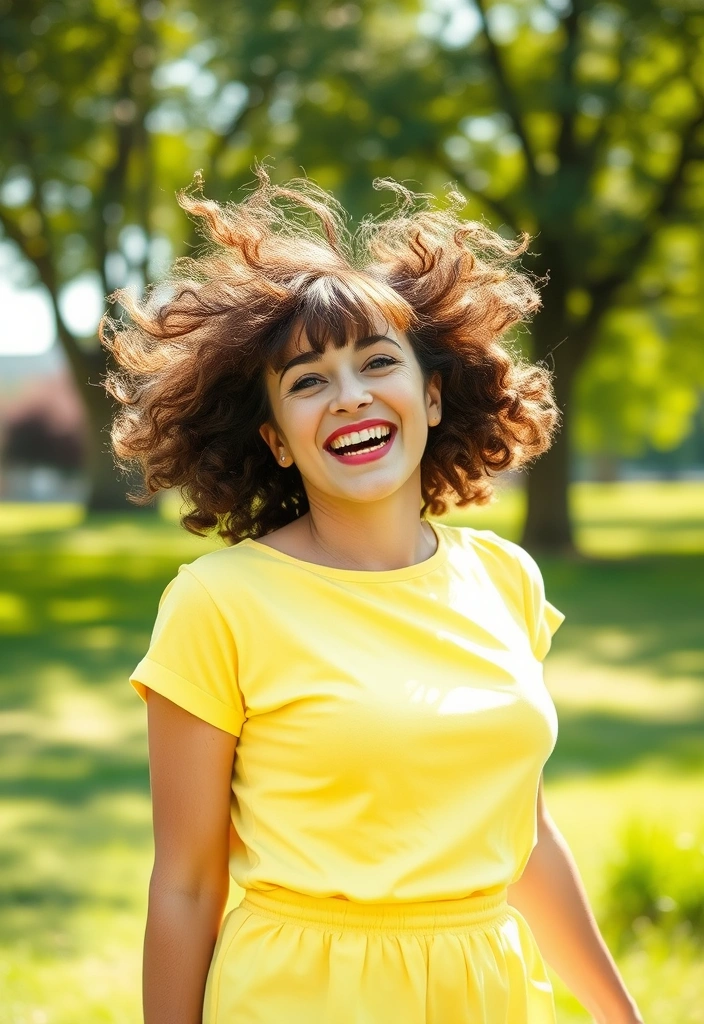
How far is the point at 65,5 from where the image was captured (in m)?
17.6

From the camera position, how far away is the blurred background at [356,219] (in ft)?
16.5

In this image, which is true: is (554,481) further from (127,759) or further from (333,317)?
(333,317)

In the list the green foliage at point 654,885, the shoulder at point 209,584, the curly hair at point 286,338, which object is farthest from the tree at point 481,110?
the shoulder at point 209,584

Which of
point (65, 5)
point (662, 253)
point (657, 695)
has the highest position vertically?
point (65, 5)

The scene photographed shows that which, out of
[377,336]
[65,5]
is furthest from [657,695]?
[65,5]

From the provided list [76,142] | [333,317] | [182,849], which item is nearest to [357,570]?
[333,317]

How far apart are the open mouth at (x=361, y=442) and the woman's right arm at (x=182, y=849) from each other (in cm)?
53

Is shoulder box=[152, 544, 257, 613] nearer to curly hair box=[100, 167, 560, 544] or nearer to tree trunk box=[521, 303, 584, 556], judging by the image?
curly hair box=[100, 167, 560, 544]

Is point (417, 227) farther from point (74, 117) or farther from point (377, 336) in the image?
point (74, 117)

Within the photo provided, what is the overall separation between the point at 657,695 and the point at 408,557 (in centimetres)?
795

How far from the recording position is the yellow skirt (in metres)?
1.90

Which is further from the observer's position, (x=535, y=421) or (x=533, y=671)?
(x=535, y=421)

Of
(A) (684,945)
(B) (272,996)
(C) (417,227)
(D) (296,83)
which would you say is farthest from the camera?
(D) (296,83)

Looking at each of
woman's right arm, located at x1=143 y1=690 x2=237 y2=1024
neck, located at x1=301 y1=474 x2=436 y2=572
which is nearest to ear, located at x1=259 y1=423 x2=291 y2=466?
neck, located at x1=301 y1=474 x2=436 y2=572
